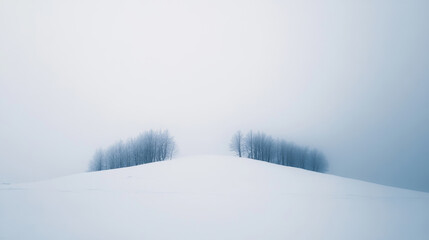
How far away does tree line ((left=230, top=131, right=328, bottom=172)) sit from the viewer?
5431 cm

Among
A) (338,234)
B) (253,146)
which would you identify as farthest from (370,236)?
(253,146)

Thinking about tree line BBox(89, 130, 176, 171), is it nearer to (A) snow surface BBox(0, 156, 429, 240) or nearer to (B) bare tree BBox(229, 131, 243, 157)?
(B) bare tree BBox(229, 131, 243, 157)

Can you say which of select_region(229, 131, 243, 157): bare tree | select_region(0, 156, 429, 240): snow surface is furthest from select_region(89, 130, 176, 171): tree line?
select_region(0, 156, 429, 240): snow surface

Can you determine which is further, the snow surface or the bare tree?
the bare tree

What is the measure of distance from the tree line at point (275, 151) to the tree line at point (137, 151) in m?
16.1

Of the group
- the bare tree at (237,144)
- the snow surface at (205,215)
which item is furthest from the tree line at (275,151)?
the snow surface at (205,215)

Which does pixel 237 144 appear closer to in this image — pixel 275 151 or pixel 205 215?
pixel 275 151

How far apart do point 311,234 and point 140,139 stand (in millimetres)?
51611

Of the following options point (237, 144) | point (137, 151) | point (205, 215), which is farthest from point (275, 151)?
point (205, 215)

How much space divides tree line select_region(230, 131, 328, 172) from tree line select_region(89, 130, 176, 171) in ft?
52.8

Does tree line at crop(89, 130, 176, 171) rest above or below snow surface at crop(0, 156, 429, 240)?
below

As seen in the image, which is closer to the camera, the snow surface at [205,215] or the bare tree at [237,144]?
the snow surface at [205,215]

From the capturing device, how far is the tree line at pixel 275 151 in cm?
5431

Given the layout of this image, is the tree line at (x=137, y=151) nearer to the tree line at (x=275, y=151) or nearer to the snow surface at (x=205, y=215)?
the tree line at (x=275, y=151)
